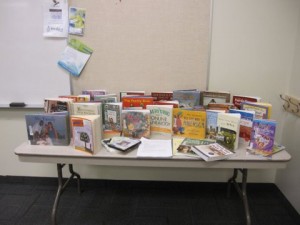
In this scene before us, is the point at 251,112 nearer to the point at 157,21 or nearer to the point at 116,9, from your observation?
the point at 157,21

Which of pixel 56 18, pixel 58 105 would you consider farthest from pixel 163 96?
pixel 56 18

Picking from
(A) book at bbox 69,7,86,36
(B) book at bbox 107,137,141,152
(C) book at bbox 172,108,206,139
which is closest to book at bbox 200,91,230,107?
(C) book at bbox 172,108,206,139

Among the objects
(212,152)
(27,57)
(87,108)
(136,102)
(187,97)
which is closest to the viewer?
(212,152)

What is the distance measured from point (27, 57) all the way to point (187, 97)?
1396 millimetres

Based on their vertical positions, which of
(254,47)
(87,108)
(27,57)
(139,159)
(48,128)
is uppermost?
(254,47)

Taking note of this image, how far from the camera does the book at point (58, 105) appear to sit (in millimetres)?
1677

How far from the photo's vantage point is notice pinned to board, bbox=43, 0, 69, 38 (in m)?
1.87

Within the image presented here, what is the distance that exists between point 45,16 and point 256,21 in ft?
5.60

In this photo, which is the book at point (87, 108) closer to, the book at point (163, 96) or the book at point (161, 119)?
the book at point (161, 119)

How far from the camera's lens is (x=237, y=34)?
1.90m

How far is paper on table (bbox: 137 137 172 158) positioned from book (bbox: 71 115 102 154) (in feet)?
0.94

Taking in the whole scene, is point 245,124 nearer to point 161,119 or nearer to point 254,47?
point 161,119

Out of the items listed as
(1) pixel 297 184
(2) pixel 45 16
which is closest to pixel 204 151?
(1) pixel 297 184

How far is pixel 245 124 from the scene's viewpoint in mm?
1597
